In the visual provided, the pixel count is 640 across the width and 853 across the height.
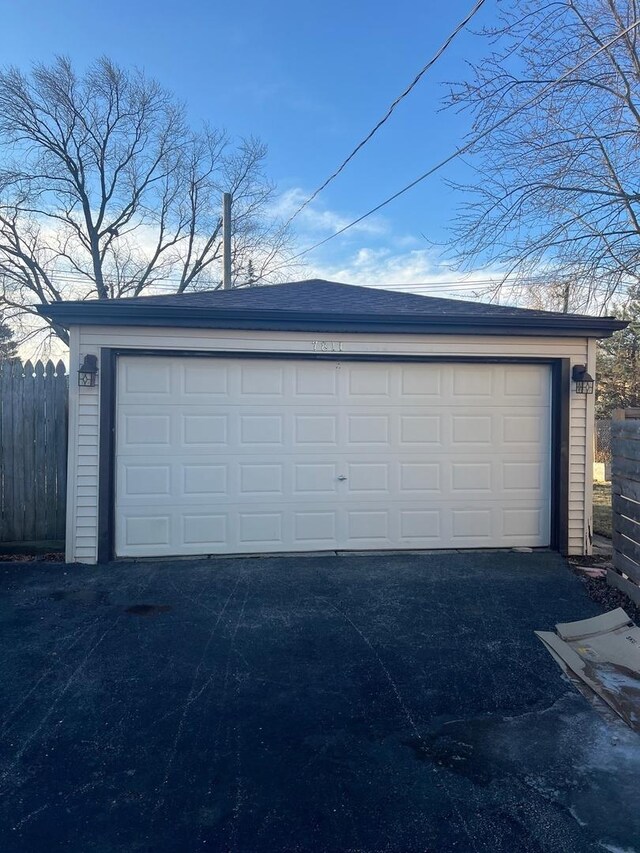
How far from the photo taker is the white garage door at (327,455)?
19.9 feet

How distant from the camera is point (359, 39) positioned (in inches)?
302

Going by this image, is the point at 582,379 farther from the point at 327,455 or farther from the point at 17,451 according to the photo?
the point at 17,451

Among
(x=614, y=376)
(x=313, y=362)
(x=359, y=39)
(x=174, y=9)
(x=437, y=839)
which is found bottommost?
(x=437, y=839)

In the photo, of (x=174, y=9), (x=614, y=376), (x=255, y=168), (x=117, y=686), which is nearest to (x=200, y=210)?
(x=255, y=168)

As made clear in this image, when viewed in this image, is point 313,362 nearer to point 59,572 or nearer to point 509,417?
point 509,417

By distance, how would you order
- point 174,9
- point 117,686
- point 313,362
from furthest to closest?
point 174,9
point 313,362
point 117,686

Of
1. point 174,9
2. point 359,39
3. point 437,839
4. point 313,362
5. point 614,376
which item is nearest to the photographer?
point 437,839

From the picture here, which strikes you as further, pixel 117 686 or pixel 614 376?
pixel 614 376

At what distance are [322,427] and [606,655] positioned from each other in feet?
11.8

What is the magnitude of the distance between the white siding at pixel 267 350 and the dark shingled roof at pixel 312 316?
0.12m

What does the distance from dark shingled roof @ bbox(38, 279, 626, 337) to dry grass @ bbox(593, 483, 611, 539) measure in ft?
10.1

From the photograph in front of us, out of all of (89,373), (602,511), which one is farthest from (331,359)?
(602,511)

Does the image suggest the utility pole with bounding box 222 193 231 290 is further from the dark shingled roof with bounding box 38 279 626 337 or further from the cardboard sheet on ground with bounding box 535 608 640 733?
the cardboard sheet on ground with bounding box 535 608 640 733

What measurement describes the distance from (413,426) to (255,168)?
58.9 ft
